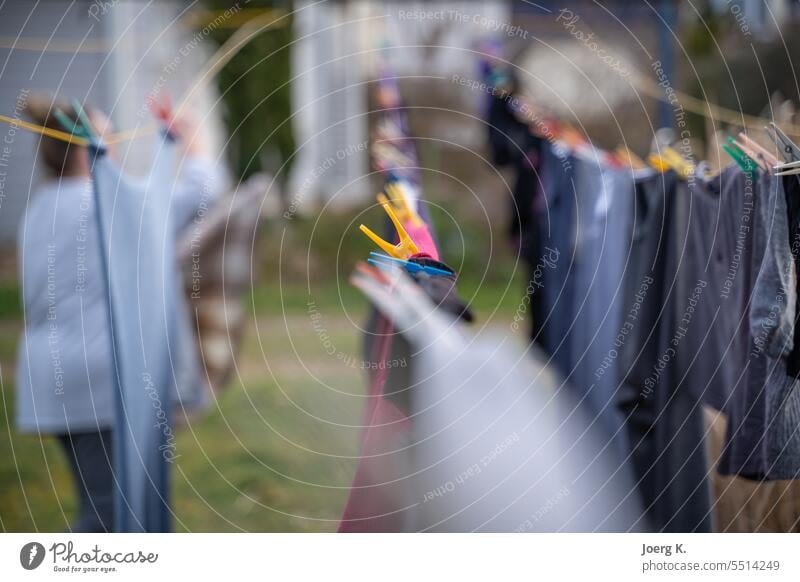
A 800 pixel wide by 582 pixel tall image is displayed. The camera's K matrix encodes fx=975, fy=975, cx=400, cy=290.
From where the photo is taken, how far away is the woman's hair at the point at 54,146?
2.73 m

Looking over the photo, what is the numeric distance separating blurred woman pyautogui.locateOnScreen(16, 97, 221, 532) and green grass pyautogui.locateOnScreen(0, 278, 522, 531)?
31cm

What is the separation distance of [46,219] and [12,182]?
646cm

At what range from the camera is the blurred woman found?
2756mm

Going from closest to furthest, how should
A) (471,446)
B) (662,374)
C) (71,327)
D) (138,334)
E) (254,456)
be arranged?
(471,446), (662,374), (138,334), (71,327), (254,456)

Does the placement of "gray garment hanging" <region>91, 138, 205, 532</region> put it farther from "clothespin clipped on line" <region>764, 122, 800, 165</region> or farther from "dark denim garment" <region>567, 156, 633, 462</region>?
"clothespin clipped on line" <region>764, 122, 800, 165</region>

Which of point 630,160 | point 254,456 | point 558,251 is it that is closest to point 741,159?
point 630,160

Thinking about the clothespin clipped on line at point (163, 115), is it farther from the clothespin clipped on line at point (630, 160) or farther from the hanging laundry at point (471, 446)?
the clothespin clipped on line at point (630, 160)

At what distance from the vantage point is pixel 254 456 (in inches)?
148

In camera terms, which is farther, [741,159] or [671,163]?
[671,163]

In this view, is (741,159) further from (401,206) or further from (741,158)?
(401,206)

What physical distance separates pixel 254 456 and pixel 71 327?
1187 mm

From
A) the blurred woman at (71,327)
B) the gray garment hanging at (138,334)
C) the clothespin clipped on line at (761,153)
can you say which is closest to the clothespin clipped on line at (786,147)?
the clothespin clipped on line at (761,153)

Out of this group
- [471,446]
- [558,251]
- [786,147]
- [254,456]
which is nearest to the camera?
[786,147]

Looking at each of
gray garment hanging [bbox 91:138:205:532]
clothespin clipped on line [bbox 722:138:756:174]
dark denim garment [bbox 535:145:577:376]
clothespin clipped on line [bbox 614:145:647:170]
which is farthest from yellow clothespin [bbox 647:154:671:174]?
gray garment hanging [bbox 91:138:205:532]
